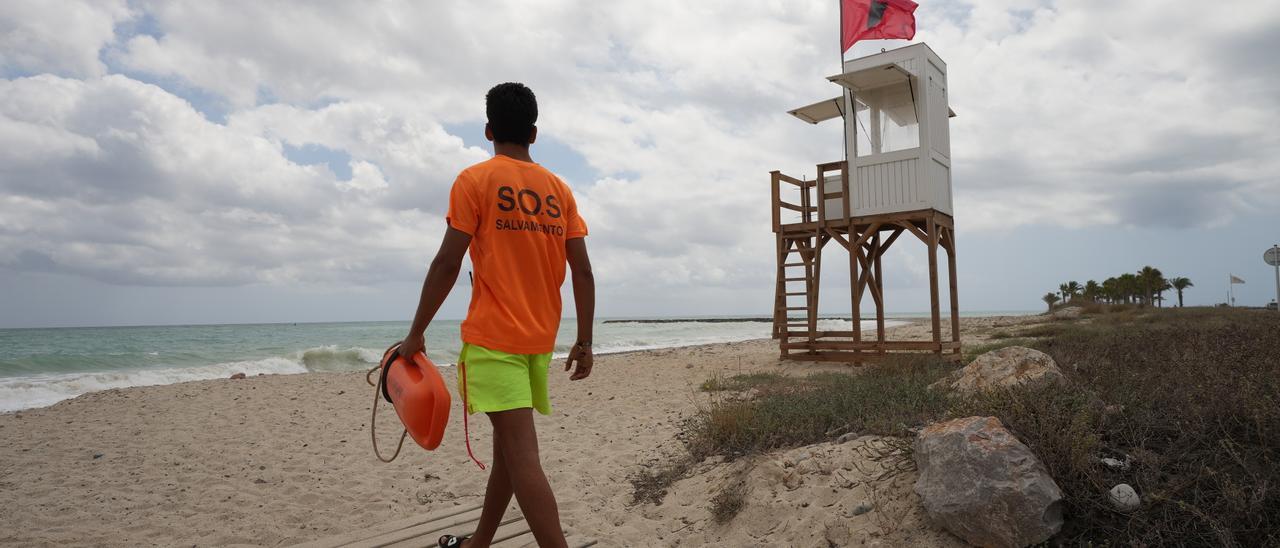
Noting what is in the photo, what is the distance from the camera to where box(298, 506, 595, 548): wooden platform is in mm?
3744

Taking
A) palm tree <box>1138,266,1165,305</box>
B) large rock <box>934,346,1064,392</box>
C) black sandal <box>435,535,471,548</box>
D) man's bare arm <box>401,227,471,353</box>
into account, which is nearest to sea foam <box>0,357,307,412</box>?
black sandal <box>435,535,471,548</box>

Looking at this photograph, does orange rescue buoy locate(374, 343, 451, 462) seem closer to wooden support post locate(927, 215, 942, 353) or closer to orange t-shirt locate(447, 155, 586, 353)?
orange t-shirt locate(447, 155, 586, 353)

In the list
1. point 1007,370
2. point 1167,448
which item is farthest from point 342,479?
point 1167,448

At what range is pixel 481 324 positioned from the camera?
8.36 feet

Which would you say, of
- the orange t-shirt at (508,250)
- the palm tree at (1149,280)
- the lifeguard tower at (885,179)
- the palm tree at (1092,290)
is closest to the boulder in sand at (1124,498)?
the orange t-shirt at (508,250)

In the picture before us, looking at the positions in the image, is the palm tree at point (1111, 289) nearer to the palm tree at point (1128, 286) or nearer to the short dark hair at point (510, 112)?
the palm tree at point (1128, 286)

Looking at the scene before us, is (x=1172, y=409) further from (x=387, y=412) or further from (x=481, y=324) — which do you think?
(x=387, y=412)

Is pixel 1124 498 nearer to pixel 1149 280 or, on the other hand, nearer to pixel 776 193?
pixel 776 193

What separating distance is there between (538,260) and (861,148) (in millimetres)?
10074

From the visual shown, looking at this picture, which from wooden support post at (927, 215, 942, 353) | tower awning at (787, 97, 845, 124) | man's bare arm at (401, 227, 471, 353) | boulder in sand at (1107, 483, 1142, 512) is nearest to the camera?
man's bare arm at (401, 227, 471, 353)

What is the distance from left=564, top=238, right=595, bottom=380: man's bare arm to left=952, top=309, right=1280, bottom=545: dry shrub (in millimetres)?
2185

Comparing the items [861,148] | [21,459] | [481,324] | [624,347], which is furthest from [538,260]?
[624,347]

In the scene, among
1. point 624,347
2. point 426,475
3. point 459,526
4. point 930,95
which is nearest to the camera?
point 459,526

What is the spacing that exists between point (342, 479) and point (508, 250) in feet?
14.8
